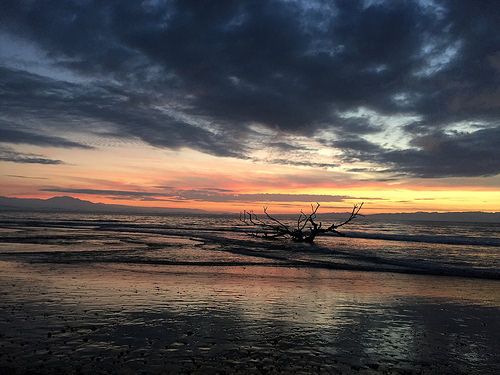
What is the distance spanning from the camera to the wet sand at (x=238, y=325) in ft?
22.4

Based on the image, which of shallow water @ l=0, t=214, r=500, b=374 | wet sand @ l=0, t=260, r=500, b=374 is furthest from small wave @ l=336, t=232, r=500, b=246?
wet sand @ l=0, t=260, r=500, b=374

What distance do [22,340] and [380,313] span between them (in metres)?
8.62

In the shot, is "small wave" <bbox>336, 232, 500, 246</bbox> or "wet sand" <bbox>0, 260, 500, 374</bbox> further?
"small wave" <bbox>336, 232, 500, 246</bbox>

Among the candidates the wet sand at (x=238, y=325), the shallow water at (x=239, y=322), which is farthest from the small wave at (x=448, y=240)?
the wet sand at (x=238, y=325)

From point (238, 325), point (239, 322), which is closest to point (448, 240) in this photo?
point (239, 322)

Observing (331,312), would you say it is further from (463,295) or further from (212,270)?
(212,270)

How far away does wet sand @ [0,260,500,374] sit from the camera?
6812mm

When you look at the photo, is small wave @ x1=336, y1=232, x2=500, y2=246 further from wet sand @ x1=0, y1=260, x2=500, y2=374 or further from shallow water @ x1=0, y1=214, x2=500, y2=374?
wet sand @ x1=0, y1=260, x2=500, y2=374

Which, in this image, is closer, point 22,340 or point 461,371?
point 461,371

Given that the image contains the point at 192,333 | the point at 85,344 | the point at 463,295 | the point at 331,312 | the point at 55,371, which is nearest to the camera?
the point at 55,371

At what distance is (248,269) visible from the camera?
19078mm

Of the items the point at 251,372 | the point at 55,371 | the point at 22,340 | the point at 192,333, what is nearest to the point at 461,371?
the point at 251,372

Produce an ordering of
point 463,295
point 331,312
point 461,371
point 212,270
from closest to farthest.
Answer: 1. point 461,371
2. point 331,312
3. point 463,295
4. point 212,270

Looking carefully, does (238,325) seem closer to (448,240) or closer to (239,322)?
(239,322)
